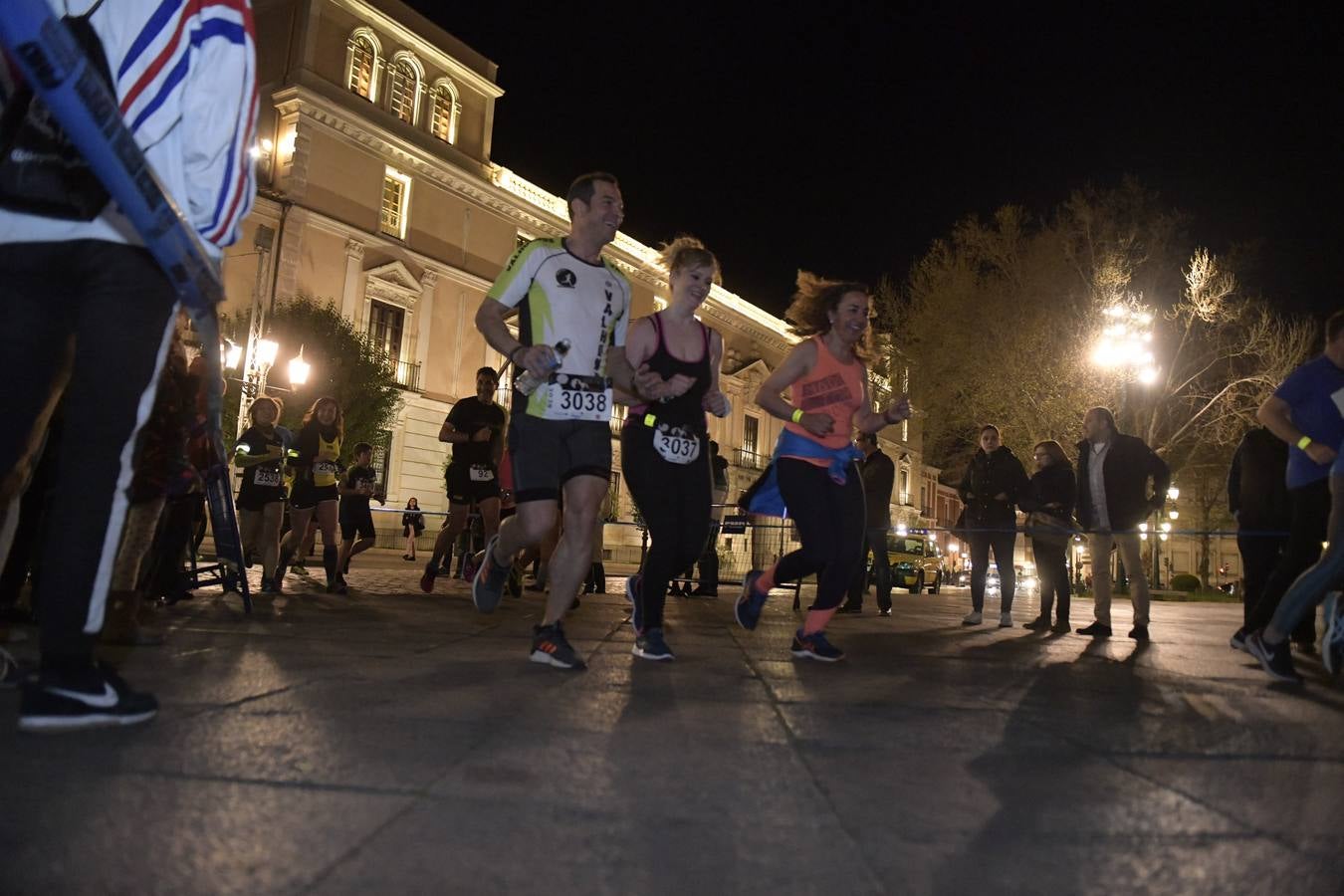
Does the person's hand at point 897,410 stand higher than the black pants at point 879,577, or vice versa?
the person's hand at point 897,410

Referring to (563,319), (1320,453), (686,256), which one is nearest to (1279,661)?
(1320,453)

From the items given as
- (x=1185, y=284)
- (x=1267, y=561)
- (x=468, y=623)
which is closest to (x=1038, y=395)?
(x=1185, y=284)

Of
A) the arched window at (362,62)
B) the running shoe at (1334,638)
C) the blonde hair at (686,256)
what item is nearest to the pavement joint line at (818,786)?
the blonde hair at (686,256)

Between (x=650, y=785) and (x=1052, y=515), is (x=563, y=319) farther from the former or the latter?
(x=1052, y=515)

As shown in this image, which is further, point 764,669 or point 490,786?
point 764,669

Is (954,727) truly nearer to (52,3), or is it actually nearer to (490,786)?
(490,786)

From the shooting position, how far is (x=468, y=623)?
5.48 m

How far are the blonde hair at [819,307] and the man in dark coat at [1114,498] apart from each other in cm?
325

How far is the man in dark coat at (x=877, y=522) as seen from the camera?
32.0ft

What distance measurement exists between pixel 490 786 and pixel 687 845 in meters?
0.45

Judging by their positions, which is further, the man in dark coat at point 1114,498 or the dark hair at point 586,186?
the man in dark coat at point 1114,498

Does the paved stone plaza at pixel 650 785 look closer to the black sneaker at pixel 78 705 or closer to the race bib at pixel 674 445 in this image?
the black sneaker at pixel 78 705

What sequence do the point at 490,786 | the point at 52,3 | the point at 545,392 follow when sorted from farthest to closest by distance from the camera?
the point at 545,392 < the point at 52,3 < the point at 490,786

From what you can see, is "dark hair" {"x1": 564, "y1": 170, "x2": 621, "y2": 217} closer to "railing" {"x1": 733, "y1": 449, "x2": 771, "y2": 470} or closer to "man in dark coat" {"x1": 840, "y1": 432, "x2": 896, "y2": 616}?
"man in dark coat" {"x1": 840, "y1": 432, "x2": 896, "y2": 616}
